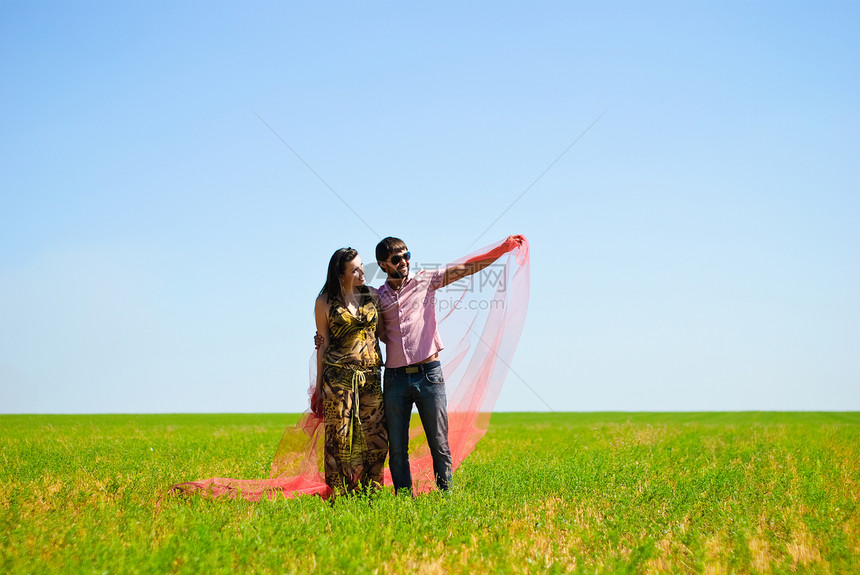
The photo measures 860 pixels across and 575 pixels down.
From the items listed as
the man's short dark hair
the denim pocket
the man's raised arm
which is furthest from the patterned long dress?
the man's raised arm

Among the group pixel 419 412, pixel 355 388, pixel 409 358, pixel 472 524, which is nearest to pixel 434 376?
pixel 409 358

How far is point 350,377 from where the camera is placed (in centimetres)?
730

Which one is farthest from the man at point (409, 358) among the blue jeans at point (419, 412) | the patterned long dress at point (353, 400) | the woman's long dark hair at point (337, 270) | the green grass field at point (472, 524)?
the green grass field at point (472, 524)

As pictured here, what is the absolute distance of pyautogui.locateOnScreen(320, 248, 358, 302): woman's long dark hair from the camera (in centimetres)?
711

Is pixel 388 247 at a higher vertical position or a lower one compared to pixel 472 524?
higher

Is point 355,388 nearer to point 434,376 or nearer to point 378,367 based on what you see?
point 378,367

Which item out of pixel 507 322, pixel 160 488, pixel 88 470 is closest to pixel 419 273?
pixel 507 322

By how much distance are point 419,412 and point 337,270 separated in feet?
5.55

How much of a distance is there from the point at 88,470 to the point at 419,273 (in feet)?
19.9

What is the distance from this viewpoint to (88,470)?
32.7ft

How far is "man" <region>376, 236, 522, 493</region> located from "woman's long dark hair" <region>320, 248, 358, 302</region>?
0.98ft

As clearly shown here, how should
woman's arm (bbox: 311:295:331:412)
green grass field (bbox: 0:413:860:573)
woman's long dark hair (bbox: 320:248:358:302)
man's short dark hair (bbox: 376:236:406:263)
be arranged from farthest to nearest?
woman's arm (bbox: 311:295:331:412) → woman's long dark hair (bbox: 320:248:358:302) → man's short dark hair (bbox: 376:236:406:263) → green grass field (bbox: 0:413:860:573)

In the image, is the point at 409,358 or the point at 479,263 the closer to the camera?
the point at 409,358

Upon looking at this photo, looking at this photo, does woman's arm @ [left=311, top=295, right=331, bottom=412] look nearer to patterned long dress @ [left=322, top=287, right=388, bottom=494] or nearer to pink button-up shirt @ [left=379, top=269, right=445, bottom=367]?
patterned long dress @ [left=322, top=287, right=388, bottom=494]
